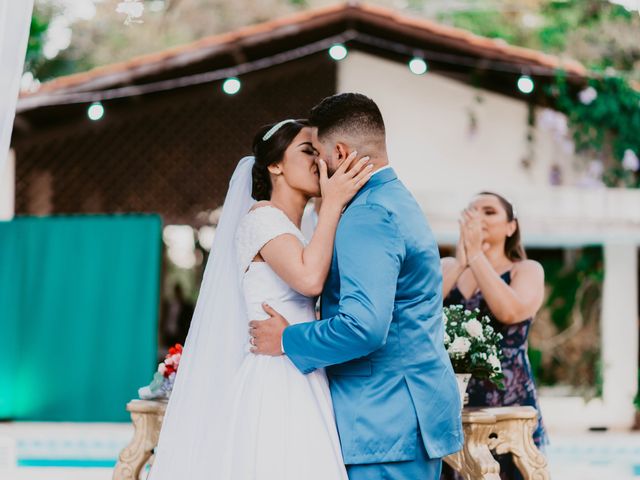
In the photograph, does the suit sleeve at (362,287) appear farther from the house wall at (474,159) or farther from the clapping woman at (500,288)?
the house wall at (474,159)

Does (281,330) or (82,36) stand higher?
(82,36)

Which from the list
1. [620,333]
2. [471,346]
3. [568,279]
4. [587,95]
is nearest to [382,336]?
[471,346]

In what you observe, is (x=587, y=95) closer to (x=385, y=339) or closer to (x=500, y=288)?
(x=500, y=288)

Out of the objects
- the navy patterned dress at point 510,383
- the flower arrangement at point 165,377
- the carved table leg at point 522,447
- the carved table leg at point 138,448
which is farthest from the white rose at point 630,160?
the carved table leg at point 138,448

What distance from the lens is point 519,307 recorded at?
15.1 feet

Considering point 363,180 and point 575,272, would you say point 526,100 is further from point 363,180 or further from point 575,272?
point 363,180

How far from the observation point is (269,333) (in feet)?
10.4

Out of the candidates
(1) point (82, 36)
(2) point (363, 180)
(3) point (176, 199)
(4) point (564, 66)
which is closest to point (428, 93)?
(4) point (564, 66)

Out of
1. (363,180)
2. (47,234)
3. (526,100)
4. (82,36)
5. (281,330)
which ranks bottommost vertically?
(281,330)

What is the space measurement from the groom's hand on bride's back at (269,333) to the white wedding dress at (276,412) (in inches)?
1.3

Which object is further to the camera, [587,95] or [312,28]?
[587,95]

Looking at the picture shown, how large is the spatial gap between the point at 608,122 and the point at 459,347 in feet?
24.7

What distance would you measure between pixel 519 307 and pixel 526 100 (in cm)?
663

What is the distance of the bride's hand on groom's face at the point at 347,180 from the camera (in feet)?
9.87
